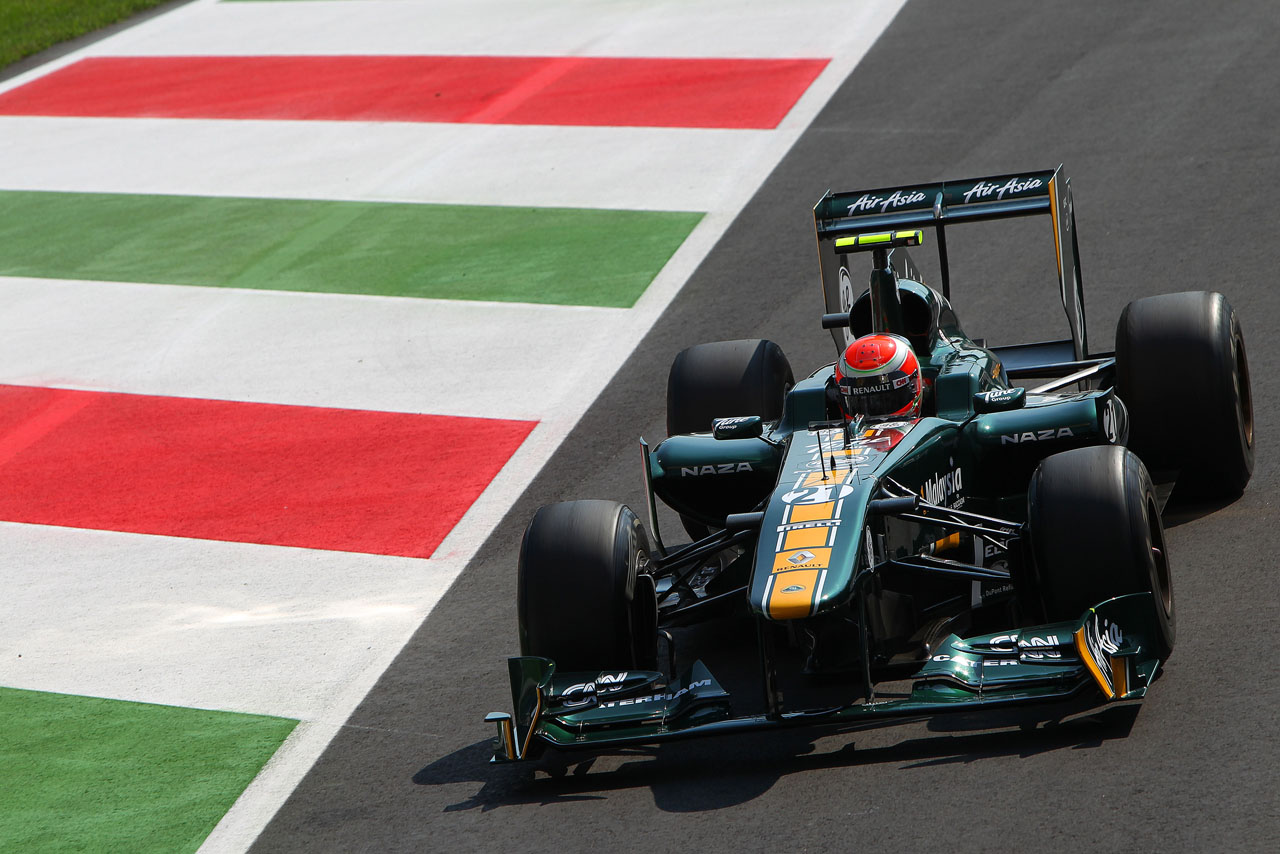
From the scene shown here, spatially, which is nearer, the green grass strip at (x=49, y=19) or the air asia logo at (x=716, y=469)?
the air asia logo at (x=716, y=469)

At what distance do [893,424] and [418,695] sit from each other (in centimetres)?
288

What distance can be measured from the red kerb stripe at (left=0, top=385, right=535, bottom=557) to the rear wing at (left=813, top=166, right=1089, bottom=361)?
307 cm

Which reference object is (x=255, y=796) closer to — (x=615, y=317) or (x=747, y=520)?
(x=747, y=520)

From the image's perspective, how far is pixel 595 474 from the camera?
11.5m

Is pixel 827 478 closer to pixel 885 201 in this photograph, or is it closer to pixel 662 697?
pixel 662 697

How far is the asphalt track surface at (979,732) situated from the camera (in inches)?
269

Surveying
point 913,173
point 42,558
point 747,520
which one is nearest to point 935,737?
point 747,520

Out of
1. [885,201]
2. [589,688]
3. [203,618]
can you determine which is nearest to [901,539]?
[589,688]

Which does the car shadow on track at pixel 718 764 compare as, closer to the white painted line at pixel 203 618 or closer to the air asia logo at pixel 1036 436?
the white painted line at pixel 203 618

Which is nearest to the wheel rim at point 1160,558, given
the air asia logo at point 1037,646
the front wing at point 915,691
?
the front wing at point 915,691

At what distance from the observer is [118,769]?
8.50m

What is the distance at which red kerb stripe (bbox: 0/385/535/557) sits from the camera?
1138 cm

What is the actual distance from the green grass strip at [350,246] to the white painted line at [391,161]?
389 mm

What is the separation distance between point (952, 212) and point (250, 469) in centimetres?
551
